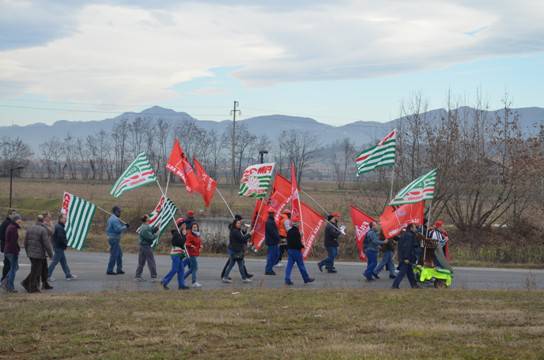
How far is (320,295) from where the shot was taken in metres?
14.8

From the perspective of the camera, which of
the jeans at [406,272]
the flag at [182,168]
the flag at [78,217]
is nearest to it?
the jeans at [406,272]

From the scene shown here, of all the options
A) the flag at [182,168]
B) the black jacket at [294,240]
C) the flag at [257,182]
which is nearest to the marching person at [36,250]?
the flag at [182,168]

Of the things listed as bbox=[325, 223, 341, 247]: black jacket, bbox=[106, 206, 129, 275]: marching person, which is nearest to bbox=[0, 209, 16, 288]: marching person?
bbox=[106, 206, 129, 275]: marching person

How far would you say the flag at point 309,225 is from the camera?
2078 cm

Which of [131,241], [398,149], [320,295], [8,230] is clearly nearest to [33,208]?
[131,241]

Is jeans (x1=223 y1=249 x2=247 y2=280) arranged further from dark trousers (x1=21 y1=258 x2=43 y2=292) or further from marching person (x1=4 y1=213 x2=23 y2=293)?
marching person (x1=4 y1=213 x2=23 y2=293)

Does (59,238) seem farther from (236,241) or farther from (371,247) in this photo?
(371,247)

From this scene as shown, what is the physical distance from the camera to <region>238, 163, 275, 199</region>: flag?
21.8m

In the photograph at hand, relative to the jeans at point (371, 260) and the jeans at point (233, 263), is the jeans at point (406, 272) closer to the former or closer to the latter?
the jeans at point (371, 260)

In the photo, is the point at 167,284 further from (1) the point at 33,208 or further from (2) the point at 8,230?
(1) the point at 33,208

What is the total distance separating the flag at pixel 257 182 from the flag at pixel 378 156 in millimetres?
2811

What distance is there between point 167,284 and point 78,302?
10.6 ft

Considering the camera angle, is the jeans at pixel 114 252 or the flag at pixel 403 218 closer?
the flag at pixel 403 218

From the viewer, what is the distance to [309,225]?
2088cm
